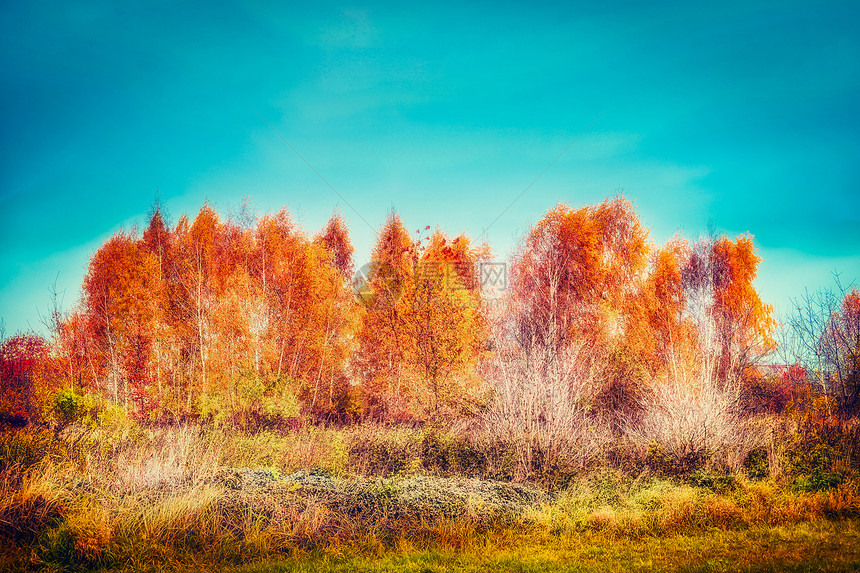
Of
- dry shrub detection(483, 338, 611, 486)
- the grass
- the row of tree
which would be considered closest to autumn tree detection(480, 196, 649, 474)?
the row of tree

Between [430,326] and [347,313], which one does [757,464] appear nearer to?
[430,326]

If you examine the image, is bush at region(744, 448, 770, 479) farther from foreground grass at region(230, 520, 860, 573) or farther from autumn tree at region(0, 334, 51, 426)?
autumn tree at region(0, 334, 51, 426)

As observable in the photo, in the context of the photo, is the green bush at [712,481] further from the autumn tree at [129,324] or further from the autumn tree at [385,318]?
the autumn tree at [129,324]

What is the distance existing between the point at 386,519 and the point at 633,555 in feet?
11.9

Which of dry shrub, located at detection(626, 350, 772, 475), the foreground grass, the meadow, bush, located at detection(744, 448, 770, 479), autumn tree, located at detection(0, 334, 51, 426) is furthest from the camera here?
autumn tree, located at detection(0, 334, 51, 426)

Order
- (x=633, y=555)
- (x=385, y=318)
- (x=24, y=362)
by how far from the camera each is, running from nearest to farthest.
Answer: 1. (x=633, y=555)
2. (x=385, y=318)
3. (x=24, y=362)

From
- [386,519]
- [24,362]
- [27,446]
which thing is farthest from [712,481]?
[24,362]

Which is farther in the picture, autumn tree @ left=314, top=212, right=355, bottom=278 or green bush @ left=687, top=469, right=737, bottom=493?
autumn tree @ left=314, top=212, right=355, bottom=278

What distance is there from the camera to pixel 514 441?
10.6 meters

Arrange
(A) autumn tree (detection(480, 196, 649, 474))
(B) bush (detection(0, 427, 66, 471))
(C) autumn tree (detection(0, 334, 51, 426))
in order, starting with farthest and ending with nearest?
(C) autumn tree (detection(0, 334, 51, 426)), (A) autumn tree (detection(480, 196, 649, 474)), (B) bush (detection(0, 427, 66, 471))

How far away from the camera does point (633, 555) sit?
22.0 ft

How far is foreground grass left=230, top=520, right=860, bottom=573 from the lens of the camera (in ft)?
20.4

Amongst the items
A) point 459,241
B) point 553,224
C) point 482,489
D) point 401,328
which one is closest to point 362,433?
point 401,328

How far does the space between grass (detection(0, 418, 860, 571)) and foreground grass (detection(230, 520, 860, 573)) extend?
28mm
